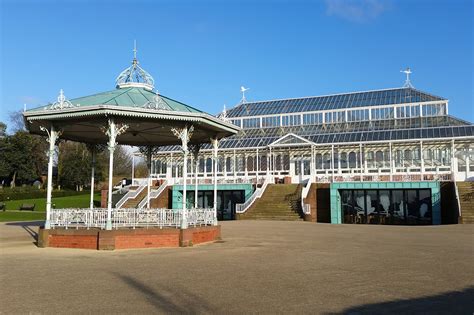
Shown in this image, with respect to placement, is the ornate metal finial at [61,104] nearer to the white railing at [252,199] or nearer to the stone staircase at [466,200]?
the white railing at [252,199]

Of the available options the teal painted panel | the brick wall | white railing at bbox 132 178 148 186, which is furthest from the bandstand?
white railing at bbox 132 178 148 186

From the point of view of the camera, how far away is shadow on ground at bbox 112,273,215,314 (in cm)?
627

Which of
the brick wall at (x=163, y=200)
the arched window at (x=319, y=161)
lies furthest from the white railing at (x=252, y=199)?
the brick wall at (x=163, y=200)

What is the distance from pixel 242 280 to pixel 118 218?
7.04m

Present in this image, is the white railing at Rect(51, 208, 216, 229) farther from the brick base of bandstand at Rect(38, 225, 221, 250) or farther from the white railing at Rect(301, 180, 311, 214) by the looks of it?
the white railing at Rect(301, 180, 311, 214)

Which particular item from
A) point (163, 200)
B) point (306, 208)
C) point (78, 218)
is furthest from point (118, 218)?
point (163, 200)

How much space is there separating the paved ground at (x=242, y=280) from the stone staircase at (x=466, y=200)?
1263 centimetres

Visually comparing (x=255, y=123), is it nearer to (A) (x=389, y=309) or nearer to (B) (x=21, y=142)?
(B) (x=21, y=142)

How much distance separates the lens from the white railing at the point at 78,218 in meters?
14.0

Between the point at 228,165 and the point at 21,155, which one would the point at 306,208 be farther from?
the point at 21,155

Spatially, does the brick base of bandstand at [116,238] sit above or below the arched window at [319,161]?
below

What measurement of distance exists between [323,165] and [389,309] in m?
33.5

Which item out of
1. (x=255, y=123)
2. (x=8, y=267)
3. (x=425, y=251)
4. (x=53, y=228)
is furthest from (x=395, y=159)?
(x=8, y=267)

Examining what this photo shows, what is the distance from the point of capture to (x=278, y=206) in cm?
3092
